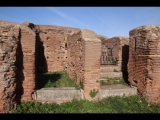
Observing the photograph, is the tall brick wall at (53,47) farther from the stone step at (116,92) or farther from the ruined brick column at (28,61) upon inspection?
the stone step at (116,92)

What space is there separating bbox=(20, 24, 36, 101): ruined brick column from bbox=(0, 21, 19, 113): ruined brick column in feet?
1.71

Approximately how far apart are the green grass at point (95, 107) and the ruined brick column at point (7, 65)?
52cm

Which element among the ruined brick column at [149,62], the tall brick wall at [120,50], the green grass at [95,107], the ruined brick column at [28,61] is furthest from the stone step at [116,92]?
the tall brick wall at [120,50]

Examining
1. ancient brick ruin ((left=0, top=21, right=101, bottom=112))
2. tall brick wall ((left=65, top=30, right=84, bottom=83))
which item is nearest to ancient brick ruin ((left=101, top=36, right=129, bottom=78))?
tall brick wall ((left=65, top=30, right=84, bottom=83))

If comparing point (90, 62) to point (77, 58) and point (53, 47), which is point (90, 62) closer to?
point (77, 58)

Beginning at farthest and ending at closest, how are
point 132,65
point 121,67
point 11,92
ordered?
point 121,67
point 132,65
point 11,92

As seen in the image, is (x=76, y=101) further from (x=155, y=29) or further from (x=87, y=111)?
(x=155, y=29)

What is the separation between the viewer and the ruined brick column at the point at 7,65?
5848 millimetres

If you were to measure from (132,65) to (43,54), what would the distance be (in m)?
7.98

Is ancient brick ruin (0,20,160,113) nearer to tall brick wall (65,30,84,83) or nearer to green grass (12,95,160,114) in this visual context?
tall brick wall (65,30,84,83)

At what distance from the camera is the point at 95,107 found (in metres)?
6.92

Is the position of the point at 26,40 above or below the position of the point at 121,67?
above
